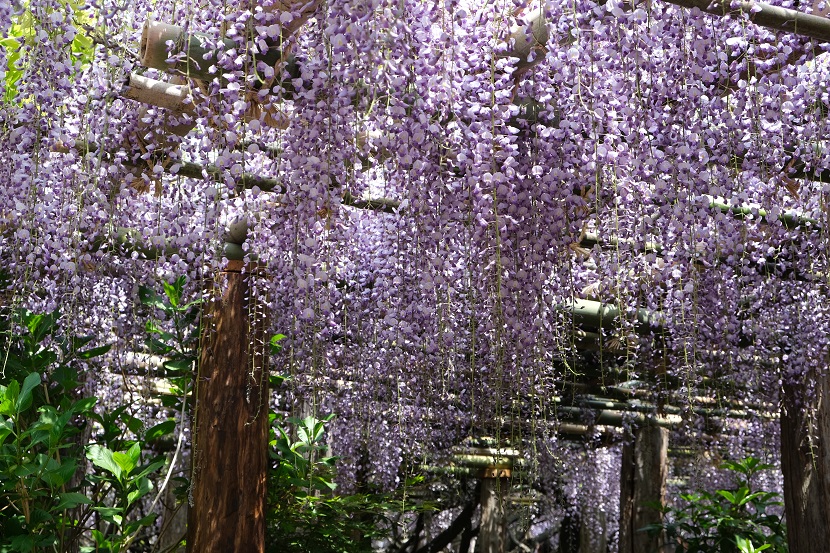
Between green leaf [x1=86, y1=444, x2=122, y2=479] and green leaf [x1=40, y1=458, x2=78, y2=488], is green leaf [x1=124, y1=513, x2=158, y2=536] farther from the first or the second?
green leaf [x1=40, y1=458, x2=78, y2=488]

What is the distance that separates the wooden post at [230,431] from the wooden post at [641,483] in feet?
15.6

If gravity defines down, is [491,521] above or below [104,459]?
below

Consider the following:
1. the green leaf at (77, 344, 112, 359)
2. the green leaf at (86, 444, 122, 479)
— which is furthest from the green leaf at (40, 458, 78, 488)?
the green leaf at (77, 344, 112, 359)

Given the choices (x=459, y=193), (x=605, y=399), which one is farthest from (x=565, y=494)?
(x=459, y=193)

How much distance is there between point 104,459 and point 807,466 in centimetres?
383

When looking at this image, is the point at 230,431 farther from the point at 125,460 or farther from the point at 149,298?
the point at 149,298

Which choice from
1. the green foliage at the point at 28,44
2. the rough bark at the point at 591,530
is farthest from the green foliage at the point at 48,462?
the rough bark at the point at 591,530

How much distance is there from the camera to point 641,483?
7.61 meters

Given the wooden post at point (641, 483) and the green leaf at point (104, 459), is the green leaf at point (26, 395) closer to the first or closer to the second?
the green leaf at point (104, 459)

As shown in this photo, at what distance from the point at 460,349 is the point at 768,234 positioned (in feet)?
5.77

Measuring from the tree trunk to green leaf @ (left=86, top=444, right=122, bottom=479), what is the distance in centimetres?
357

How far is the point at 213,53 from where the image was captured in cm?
267

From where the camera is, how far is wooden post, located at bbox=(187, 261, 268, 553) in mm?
3209

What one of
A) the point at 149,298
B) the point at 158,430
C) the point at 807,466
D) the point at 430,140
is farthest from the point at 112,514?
the point at 807,466
